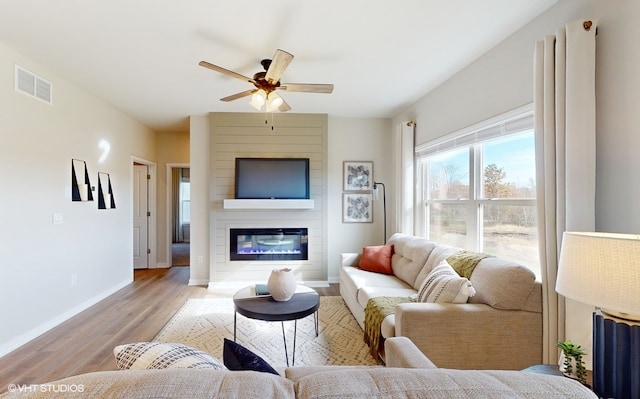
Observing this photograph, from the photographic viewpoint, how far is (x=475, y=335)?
6.39 ft

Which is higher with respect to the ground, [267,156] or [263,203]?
[267,156]

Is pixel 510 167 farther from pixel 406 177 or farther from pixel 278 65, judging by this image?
pixel 278 65

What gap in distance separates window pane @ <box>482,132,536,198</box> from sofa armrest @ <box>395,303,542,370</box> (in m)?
0.99

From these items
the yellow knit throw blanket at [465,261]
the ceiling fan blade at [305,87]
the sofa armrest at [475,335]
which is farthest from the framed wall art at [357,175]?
the sofa armrest at [475,335]

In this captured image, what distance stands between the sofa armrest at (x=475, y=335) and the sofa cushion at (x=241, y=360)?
3.99ft

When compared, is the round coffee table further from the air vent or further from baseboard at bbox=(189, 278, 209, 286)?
the air vent

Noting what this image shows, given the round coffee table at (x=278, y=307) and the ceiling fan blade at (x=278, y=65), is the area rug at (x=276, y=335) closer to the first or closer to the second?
the round coffee table at (x=278, y=307)

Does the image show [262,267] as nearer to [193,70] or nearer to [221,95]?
[221,95]

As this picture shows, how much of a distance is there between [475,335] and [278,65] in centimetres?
237

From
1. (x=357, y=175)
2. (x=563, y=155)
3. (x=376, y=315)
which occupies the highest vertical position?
(x=357, y=175)

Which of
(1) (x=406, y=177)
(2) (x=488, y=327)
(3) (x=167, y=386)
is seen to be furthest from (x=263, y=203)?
(3) (x=167, y=386)

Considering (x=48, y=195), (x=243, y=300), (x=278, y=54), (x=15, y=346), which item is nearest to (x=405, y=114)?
(x=278, y=54)

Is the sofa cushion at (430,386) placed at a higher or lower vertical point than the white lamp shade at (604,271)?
lower

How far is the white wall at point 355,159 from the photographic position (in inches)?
190
